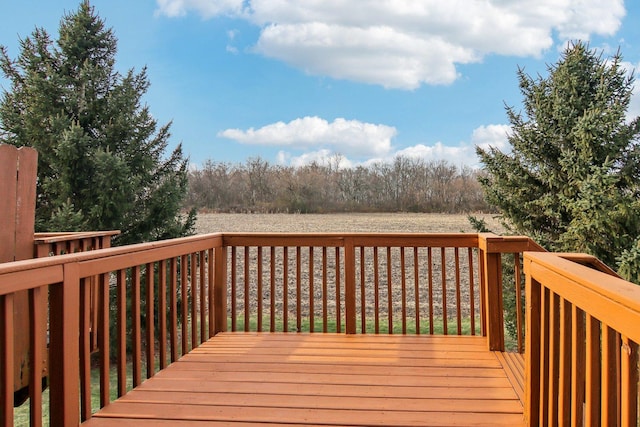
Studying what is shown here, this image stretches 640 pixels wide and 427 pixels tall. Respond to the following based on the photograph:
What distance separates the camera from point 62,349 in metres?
2.06

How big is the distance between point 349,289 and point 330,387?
4.55 feet

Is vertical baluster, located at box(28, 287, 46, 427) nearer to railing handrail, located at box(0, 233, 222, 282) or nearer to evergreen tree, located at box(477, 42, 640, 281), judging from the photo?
railing handrail, located at box(0, 233, 222, 282)

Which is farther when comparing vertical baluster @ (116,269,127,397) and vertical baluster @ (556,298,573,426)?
vertical baluster @ (116,269,127,397)

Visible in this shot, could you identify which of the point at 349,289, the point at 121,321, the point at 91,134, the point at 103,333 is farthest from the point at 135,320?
the point at 91,134

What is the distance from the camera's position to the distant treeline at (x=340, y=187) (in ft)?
73.6

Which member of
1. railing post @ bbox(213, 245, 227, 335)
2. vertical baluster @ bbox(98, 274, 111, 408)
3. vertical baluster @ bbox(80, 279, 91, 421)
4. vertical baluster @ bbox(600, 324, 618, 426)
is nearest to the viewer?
vertical baluster @ bbox(600, 324, 618, 426)

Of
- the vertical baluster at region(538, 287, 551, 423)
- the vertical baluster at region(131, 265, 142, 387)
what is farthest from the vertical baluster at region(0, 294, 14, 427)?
the vertical baluster at region(538, 287, 551, 423)

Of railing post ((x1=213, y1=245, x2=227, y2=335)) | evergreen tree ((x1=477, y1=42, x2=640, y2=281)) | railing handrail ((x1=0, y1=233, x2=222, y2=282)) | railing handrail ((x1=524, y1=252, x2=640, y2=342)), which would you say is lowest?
railing post ((x1=213, y1=245, x2=227, y2=335))

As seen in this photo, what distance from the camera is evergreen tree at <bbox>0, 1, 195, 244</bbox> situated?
727 centimetres

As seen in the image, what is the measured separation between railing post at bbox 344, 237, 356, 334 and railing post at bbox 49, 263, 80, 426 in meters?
2.33

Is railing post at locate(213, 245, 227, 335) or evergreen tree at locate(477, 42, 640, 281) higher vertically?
evergreen tree at locate(477, 42, 640, 281)

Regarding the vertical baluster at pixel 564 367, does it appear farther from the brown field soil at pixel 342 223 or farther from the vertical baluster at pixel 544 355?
the brown field soil at pixel 342 223

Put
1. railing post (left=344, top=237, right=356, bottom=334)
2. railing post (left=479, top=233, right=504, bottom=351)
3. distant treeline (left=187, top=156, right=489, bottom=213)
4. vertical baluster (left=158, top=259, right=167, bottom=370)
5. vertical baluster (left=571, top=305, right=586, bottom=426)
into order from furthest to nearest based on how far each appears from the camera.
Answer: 1. distant treeline (left=187, top=156, right=489, bottom=213)
2. railing post (left=344, top=237, right=356, bottom=334)
3. railing post (left=479, top=233, right=504, bottom=351)
4. vertical baluster (left=158, top=259, right=167, bottom=370)
5. vertical baluster (left=571, top=305, right=586, bottom=426)

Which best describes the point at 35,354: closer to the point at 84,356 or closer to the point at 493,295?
the point at 84,356
